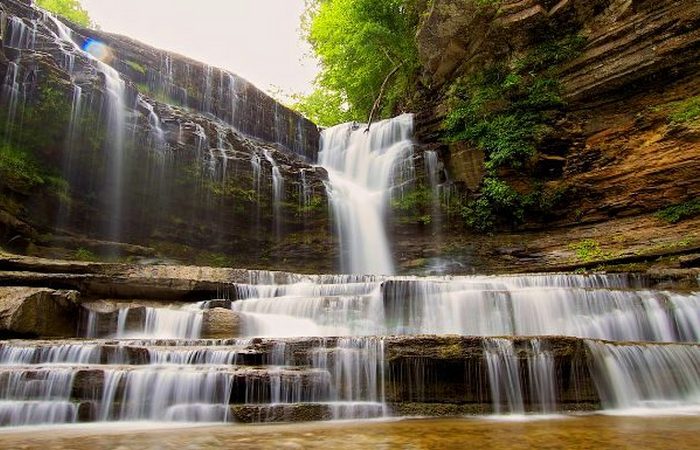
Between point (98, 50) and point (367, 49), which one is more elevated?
point (367, 49)

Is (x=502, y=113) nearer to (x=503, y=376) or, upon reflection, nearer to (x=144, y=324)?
(x=503, y=376)

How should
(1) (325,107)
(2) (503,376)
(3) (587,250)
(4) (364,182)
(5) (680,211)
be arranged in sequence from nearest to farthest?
(2) (503,376), (5) (680,211), (3) (587,250), (4) (364,182), (1) (325,107)

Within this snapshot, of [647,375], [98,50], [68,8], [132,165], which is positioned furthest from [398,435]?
[68,8]

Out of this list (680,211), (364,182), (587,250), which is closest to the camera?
(680,211)

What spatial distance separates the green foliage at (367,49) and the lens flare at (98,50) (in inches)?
384

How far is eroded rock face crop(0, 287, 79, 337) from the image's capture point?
658 centimetres

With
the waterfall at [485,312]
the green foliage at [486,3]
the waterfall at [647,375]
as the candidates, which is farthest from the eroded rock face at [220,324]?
the green foliage at [486,3]

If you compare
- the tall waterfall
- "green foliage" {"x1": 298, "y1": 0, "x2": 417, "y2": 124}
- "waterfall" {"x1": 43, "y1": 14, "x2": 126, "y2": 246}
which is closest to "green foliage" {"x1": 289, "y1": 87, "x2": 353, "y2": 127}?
"green foliage" {"x1": 298, "y1": 0, "x2": 417, "y2": 124}

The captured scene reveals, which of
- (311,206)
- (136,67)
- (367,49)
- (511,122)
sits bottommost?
(311,206)

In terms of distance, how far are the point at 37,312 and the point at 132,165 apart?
7.02 meters

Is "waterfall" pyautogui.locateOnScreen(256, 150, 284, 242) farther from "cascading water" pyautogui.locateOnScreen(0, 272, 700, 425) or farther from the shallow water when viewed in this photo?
the shallow water

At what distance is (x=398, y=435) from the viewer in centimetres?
348

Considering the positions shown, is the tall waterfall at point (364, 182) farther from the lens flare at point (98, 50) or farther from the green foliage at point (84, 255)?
the lens flare at point (98, 50)

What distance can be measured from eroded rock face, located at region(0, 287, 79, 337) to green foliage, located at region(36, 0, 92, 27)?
91.5ft
